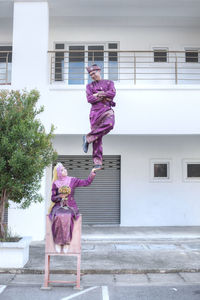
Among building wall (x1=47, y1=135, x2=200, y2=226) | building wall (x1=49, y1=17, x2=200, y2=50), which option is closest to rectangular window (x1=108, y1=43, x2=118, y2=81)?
building wall (x1=49, y1=17, x2=200, y2=50)

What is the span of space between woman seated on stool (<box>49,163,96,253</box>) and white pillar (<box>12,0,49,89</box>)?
3.91 meters

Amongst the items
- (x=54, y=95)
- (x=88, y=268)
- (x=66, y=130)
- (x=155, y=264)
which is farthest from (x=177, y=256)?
(x=54, y=95)

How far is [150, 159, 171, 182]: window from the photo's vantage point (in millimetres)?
10305

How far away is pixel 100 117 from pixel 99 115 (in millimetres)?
45

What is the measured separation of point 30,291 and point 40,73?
547 centimetres

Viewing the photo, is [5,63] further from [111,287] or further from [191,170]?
[111,287]

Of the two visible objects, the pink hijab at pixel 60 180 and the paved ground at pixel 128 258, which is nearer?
the pink hijab at pixel 60 180

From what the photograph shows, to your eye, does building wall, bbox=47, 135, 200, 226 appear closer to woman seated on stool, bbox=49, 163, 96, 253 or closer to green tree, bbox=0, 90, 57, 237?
green tree, bbox=0, 90, 57, 237

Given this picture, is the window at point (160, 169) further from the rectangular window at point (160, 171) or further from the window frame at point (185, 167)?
the window frame at point (185, 167)

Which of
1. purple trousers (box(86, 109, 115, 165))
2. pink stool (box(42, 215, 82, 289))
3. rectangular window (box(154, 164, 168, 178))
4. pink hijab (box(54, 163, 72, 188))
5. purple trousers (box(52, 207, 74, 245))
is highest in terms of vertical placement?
purple trousers (box(86, 109, 115, 165))

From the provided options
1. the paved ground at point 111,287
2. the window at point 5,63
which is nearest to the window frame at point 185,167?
the paved ground at point 111,287

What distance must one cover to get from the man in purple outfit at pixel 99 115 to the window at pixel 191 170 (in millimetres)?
5829

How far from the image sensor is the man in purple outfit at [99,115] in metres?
5.20

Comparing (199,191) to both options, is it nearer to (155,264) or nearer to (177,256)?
(177,256)
